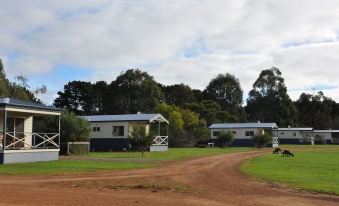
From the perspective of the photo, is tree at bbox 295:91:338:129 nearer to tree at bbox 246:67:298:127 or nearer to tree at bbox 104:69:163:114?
tree at bbox 246:67:298:127

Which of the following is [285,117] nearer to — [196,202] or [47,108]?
[47,108]

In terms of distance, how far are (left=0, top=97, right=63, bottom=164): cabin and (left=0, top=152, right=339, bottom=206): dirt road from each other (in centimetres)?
761

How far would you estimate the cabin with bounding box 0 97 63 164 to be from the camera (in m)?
25.6

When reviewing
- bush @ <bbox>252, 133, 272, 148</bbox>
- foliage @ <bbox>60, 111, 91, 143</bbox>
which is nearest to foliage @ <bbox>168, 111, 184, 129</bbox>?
bush @ <bbox>252, 133, 272, 148</bbox>

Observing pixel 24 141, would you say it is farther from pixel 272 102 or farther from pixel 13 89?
pixel 272 102

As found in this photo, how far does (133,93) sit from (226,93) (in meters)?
26.8

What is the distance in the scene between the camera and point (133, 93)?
84.2m

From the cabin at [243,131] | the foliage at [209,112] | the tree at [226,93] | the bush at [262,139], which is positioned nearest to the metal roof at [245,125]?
the cabin at [243,131]

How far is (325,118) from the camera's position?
11350 centimetres

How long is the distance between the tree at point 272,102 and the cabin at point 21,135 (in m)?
71.4

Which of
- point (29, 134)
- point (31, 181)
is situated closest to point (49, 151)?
point (29, 134)

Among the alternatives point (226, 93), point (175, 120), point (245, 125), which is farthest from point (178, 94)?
point (175, 120)

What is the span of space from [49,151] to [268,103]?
73934mm

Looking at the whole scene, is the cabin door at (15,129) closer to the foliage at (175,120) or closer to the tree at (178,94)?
the foliage at (175,120)
